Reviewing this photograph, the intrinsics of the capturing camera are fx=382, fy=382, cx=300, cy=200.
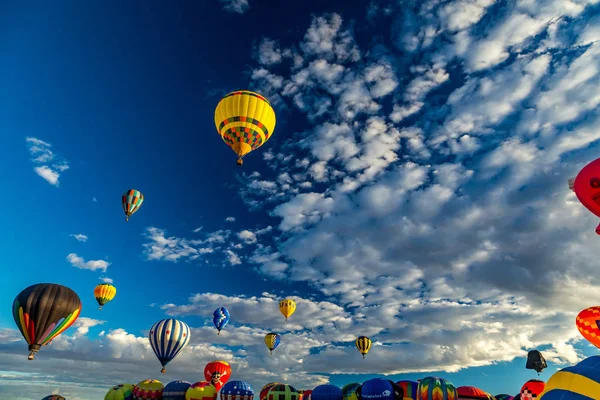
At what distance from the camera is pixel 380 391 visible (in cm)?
3456

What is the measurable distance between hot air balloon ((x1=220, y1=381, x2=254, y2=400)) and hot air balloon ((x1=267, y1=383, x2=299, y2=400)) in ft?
7.37

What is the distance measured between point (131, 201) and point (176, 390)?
78.4 feet

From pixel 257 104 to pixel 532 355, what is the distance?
38.6m

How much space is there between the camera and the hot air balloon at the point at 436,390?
108 feet

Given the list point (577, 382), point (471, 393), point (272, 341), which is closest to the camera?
point (577, 382)

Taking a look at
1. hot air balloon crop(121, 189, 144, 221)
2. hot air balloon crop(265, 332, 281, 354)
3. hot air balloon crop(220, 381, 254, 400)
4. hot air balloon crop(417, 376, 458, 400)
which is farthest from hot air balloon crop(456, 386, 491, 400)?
hot air balloon crop(121, 189, 144, 221)

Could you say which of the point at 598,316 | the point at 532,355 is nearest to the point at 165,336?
the point at 532,355

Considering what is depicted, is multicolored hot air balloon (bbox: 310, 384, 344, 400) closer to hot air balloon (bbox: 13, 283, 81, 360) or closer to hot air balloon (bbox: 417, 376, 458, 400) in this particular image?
hot air balloon (bbox: 417, 376, 458, 400)

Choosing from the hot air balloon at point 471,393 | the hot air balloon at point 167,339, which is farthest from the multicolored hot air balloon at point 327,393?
the hot air balloon at point 167,339

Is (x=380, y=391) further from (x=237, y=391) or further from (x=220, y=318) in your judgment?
(x=220, y=318)

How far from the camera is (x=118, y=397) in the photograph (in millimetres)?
44875

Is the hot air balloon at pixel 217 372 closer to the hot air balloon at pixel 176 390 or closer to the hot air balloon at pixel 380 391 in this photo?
the hot air balloon at pixel 176 390

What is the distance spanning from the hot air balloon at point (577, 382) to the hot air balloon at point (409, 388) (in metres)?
31.0

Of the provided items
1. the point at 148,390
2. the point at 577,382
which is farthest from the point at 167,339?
the point at 577,382
